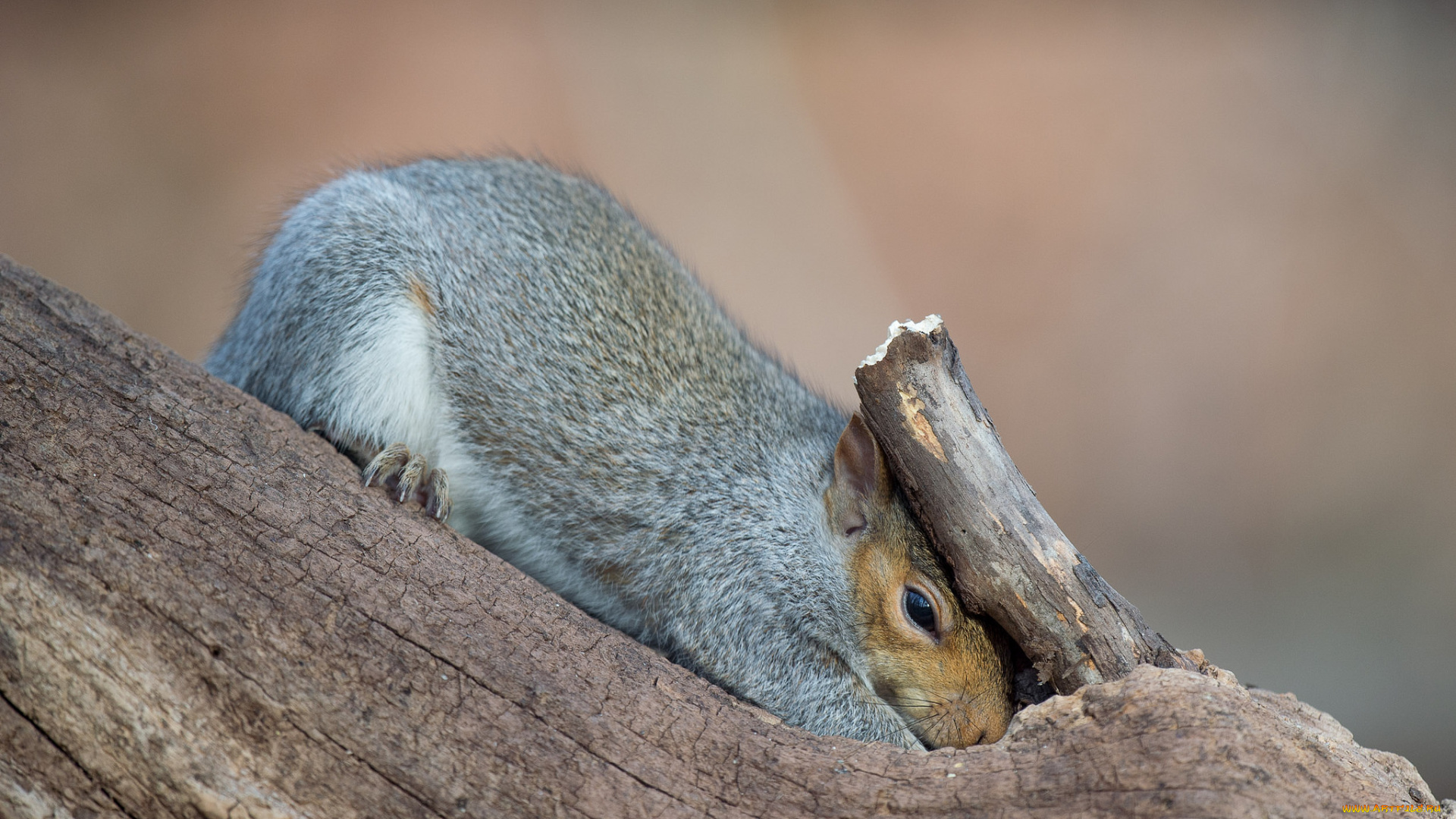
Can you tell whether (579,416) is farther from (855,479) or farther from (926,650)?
(926,650)

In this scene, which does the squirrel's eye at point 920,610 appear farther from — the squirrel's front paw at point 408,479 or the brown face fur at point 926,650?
the squirrel's front paw at point 408,479

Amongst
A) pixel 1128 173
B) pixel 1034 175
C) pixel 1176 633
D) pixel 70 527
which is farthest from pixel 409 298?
pixel 1176 633

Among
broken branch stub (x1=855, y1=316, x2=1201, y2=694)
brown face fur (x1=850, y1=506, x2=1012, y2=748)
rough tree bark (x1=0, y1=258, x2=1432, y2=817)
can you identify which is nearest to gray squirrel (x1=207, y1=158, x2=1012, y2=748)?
brown face fur (x1=850, y1=506, x2=1012, y2=748)

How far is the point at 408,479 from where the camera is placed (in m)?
2.96

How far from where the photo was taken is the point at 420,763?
2.19 meters

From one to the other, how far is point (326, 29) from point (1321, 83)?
8.45 meters

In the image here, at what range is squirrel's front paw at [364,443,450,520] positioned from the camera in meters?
2.95

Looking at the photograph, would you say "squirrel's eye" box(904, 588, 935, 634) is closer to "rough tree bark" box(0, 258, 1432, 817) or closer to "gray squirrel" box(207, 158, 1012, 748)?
"gray squirrel" box(207, 158, 1012, 748)

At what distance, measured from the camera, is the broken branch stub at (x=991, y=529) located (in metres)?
2.54

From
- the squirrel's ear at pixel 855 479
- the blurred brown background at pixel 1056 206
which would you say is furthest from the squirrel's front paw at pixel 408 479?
the blurred brown background at pixel 1056 206

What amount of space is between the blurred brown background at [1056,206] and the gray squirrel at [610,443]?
4081mm

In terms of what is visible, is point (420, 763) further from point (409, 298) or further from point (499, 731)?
point (409, 298)

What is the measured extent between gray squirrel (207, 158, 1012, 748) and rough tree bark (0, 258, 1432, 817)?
0.56m

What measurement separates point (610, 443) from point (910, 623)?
1284 mm
